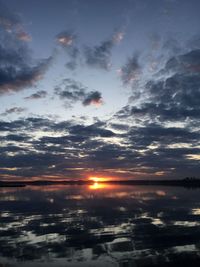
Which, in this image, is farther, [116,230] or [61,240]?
[116,230]

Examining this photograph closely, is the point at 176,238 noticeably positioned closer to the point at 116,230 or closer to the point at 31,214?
the point at 116,230

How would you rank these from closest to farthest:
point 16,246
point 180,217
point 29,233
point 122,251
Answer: point 122,251 < point 16,246 < point 29,233 < point 180,217

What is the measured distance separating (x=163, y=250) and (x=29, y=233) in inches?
577

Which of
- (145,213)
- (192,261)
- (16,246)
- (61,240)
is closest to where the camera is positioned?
(192,261)

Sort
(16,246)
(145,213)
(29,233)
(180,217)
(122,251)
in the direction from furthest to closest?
(145,213) < (180,217) < (29,233) < (16,246) < (122,251)

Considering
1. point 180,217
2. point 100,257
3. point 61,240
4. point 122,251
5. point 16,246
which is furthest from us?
point 180,217

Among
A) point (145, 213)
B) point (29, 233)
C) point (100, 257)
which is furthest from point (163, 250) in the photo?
point (145, 213)

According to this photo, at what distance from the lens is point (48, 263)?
22.4 metres

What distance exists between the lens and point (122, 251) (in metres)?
25.4

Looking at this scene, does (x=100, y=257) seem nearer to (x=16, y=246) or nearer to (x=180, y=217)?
(x=16, y=246)

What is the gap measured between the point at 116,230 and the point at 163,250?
9.57 meters

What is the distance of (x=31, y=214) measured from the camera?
4850cm

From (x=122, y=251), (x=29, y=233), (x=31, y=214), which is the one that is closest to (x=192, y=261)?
(x=122, y=251)

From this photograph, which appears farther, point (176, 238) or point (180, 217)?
point (180, 217)
